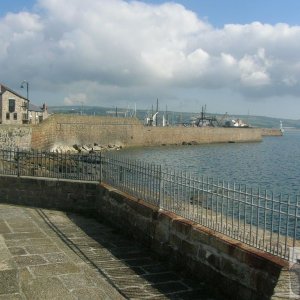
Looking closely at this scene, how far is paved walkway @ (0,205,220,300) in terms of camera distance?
6.19m

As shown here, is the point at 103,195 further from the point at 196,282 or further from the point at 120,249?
the point at 196,282

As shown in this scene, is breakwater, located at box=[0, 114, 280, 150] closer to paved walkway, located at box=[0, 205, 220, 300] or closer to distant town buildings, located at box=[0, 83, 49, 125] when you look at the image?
distant town buildings, located at box=[0, 83, 49, 125]

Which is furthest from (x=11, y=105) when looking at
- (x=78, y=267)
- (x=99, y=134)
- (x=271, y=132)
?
(x=271, y=132)

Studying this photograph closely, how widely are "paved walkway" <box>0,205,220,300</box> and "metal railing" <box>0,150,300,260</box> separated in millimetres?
1068

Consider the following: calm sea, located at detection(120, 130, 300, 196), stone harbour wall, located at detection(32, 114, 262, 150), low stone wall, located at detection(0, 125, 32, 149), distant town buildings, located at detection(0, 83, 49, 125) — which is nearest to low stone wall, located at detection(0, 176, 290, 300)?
calm sea, located at detection(120, 130, 300, 196)

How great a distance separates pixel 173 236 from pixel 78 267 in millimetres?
1722

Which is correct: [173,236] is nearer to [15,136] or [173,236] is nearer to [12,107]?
[15,136]

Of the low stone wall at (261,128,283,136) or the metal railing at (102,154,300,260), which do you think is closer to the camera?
the metal railing at (102,154,300,260)

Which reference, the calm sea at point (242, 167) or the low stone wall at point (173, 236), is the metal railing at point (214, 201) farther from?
the calm sea at point (242, 167)

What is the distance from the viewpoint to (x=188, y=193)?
814cm

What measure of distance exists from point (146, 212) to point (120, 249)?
0.88 meters

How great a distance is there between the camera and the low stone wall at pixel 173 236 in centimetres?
568

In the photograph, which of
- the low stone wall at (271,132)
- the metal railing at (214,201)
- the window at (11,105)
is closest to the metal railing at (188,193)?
the metal railing at (214,201)

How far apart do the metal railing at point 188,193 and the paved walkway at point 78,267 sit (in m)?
1.07
